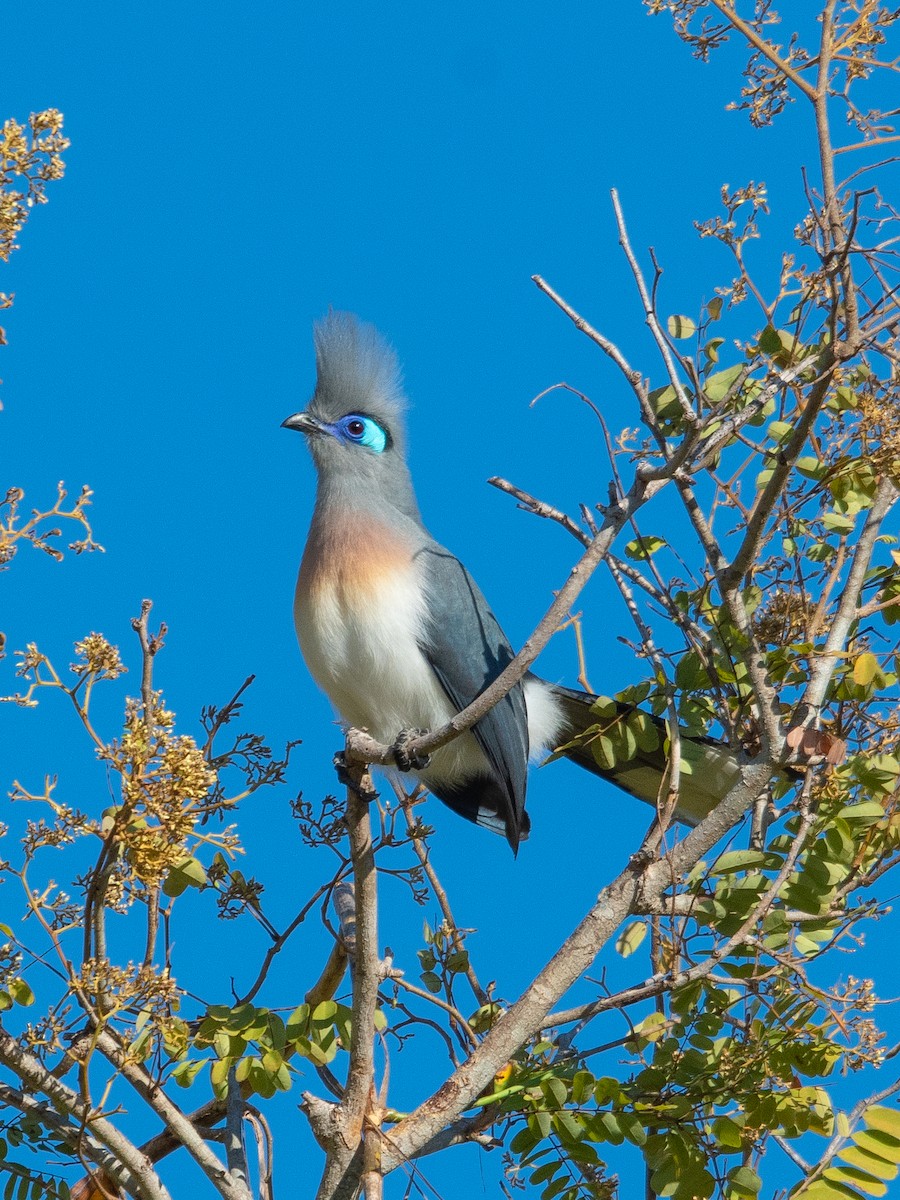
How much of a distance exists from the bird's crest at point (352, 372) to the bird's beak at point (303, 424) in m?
0.08

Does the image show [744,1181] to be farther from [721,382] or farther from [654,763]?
[721,382]

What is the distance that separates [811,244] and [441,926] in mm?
1911

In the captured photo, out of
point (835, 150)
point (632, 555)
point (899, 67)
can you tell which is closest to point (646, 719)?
point (632, 555)

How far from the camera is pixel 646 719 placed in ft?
11.3

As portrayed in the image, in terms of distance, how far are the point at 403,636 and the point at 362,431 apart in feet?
3.25

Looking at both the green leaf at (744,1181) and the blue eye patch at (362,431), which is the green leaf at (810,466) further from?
the blue eye patch at (362,431)

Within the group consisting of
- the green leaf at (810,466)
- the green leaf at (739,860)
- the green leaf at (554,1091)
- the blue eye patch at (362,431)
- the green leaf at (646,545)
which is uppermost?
the blue eye patch at (362,431)

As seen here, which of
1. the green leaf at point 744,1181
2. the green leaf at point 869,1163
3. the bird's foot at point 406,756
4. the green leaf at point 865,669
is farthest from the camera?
the bird's foot at point 406,756

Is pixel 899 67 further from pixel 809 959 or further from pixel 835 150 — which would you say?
pixel 809 959

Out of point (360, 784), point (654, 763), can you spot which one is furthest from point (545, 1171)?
point (654, 763)

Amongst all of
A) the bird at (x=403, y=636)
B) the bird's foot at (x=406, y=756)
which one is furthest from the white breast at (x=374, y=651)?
the bird's foot at (x=406, y=756)

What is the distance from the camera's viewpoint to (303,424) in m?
4.89

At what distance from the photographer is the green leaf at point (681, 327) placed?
3.42 meters

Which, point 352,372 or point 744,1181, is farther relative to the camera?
point 352,372
